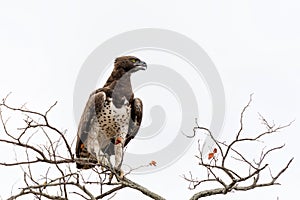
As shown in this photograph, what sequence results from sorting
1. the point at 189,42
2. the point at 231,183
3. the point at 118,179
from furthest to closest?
the point at 189,42 < the point at 118,179 < the point at 231,183

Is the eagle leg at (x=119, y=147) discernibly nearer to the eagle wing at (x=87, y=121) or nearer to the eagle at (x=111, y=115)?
the eagle at (x=111, y=115)

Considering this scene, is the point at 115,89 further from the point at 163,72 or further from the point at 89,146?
the point at 163,72

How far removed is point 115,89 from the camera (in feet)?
27.0

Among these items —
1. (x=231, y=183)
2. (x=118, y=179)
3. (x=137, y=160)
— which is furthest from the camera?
(x=137, y=160)

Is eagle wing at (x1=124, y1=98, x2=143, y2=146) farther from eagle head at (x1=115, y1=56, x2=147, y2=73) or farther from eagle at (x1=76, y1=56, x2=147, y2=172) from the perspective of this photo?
eagle head at (x1=115, y1=56, x2=147, y2=73)

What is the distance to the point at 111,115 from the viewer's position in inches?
320

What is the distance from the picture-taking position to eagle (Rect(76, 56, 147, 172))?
8148 millimetres

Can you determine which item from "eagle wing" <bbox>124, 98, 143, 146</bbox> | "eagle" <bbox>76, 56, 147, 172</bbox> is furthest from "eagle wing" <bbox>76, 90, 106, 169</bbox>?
"eagle wing" <bbox>124, 98, 143, 146</bbox>

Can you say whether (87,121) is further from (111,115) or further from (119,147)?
(119,147)

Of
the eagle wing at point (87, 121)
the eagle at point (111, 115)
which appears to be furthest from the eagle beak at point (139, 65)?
the eagle wing at point (87, 121)

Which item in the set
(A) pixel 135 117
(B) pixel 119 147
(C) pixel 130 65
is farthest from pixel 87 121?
(C) pixel 130 65

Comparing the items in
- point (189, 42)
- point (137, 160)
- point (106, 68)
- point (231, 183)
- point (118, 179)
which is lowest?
point (231, 183)

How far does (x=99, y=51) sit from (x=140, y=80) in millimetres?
1285

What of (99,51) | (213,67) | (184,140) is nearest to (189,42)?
(213,67)
